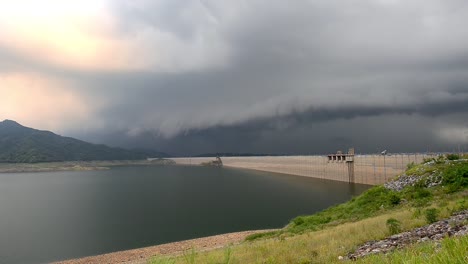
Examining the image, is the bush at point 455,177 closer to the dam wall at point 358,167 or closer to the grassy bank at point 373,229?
the grassy bank at point 373,229

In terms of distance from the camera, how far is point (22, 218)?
63.8 meters

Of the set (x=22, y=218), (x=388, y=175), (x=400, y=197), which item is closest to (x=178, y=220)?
(x=22, y=218)

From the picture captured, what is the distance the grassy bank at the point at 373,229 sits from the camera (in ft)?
24.1

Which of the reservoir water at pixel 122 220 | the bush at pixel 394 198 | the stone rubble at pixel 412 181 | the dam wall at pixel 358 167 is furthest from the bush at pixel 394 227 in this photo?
the dam wall at pixel 358 167

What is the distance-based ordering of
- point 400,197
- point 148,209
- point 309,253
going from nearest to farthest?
point 309,253 → point 400,197 → point 148,209

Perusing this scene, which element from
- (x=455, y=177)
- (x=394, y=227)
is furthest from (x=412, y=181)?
(x=394, y=227)

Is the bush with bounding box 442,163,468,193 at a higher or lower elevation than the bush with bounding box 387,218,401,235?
higher

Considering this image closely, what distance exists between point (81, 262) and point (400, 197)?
33908 mm

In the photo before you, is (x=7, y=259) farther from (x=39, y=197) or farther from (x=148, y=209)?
(x=39, y=197)

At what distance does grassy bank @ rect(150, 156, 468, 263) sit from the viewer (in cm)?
734

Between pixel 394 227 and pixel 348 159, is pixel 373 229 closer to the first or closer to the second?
pixel 394 227

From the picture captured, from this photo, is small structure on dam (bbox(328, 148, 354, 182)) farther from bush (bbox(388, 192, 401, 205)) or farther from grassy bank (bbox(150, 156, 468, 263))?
bush (bbox(388, 192, 401, 205))

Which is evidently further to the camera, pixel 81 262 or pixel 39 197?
pixel 39 197

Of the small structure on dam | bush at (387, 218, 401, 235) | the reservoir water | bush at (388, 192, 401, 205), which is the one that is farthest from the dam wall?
bush at (387, 218, 401, 235)
